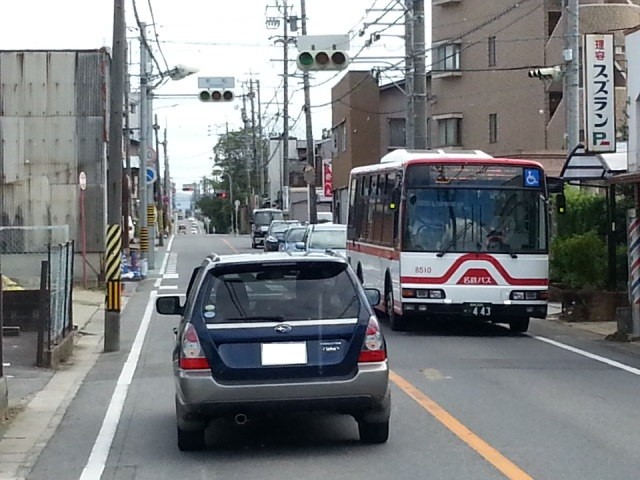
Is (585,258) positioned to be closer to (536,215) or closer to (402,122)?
(536,215)

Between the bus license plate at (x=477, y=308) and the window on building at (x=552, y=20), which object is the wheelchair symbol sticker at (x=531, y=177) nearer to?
the bus license plate at (x=477, y=308)

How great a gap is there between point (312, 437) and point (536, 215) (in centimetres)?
990

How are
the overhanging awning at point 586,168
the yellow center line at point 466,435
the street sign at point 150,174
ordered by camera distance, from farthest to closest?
the street sign at point 150,174 < the overhanging awning at point 586,168 < the yellow center line at point 466,435

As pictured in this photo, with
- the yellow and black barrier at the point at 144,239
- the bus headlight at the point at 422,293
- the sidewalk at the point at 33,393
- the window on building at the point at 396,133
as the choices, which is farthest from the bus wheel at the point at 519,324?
the window on building at the point at 396,133

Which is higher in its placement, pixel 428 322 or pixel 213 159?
pixel 213 159

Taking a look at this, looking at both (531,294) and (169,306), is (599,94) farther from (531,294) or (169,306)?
(169,306)

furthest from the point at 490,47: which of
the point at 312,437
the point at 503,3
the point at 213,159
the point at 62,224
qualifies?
the point at 213,159

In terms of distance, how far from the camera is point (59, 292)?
1728cm

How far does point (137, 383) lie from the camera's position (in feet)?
48.1

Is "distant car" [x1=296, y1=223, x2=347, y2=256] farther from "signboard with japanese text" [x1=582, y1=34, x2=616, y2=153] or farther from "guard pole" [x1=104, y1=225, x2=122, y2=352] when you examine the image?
"guard pole" [x1=104, y1=225, x2=122, y2=352]

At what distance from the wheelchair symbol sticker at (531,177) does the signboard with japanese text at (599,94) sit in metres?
2.85

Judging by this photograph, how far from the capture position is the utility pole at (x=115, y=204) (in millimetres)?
18641

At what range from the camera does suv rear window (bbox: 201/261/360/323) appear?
30.3 feet

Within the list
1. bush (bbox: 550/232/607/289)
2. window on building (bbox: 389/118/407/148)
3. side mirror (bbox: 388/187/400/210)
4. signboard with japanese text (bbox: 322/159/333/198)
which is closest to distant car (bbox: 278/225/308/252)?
bush (bbox: 550/232/607/289)
